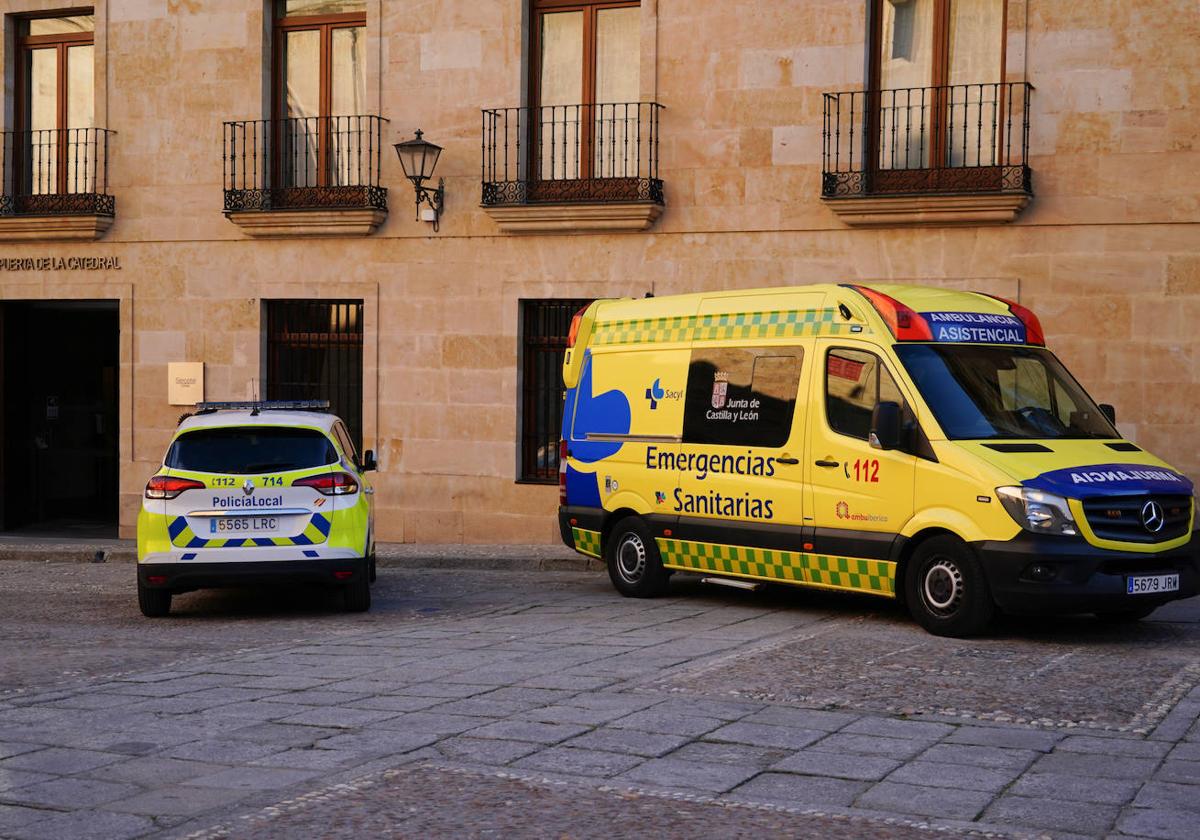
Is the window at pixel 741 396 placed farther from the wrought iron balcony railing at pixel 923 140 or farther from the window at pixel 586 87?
the window at pixel 586 87

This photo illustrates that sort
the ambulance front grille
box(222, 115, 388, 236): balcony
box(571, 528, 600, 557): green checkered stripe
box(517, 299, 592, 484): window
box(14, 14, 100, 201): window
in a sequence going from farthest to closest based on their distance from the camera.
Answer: box(14, 14, 100, 201): window < box(222, 115, 388, 236): balcony < box(517, 299, 592, 484): window < box(571, 528, 600, 557): green checkered stripe < the ambulance front grille

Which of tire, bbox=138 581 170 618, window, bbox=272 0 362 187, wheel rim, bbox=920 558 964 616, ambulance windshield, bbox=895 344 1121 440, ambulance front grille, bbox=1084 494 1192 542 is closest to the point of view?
ambulance front grille, bbox=1084 494 1192 542

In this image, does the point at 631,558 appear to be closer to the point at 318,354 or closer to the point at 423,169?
the point at 423,169

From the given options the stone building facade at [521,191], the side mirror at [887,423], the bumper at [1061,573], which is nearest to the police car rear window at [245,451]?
the side mirror at [887,423]

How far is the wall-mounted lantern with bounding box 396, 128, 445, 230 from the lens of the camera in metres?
19.0

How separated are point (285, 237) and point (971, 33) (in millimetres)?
8530

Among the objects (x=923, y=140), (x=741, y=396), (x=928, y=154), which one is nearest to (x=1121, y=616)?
(x=741, y=396)

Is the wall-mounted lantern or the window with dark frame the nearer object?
the wall-mounted lantern

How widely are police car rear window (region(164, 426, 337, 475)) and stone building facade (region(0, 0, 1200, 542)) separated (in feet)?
21.9

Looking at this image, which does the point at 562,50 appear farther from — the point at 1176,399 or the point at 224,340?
the point at 1176,399

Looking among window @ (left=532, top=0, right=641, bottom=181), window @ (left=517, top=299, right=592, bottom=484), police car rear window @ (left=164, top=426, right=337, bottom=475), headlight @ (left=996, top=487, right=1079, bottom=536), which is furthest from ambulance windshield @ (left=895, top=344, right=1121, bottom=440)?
window @ (left=517, top=299, right=592, bottom=484)

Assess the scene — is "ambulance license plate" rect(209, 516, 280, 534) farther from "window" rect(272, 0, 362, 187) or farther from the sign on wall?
the sign on wall

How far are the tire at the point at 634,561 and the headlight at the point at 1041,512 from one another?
146 inches

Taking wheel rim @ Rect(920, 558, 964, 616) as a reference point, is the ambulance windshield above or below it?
above
